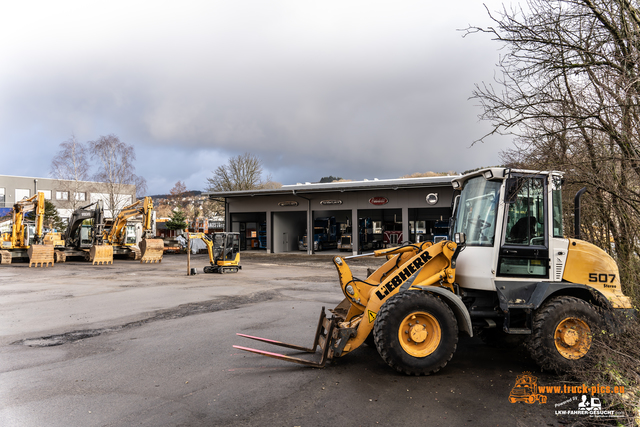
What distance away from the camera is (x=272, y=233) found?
34.5 meters

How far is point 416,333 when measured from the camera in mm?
5301

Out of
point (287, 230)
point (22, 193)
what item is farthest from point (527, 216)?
point (22, 193)

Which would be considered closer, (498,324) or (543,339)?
(543,339)

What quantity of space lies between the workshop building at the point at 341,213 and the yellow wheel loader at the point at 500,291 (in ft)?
70.1

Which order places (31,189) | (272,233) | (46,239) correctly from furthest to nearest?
(31,189), (272,233), (46,239)

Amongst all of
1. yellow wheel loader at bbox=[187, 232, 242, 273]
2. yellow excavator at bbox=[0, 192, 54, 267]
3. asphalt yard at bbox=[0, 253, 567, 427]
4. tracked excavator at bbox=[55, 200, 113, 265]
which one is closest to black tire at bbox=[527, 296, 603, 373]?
asphalt yard at bbox=[0, 253, 567, 427]

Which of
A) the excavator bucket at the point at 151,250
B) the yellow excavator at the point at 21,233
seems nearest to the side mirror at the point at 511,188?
the excavator bucket at the point at 151,250

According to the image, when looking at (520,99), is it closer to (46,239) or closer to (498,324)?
(498,324)

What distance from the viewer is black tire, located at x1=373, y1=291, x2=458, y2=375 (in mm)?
5211

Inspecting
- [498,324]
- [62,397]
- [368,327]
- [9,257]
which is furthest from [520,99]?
[9,257]

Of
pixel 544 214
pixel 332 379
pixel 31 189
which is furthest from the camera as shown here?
pixel 31 189

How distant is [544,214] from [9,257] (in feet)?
95.5

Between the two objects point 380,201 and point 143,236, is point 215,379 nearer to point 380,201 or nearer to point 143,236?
point 143,236

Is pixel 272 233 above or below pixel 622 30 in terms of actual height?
below
